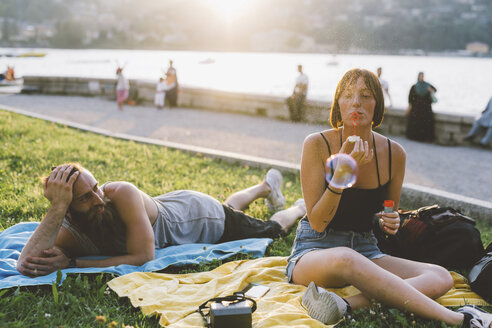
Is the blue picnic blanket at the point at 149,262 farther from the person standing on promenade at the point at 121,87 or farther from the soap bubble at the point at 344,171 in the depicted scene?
the person standing on promenade at the point at 121,87

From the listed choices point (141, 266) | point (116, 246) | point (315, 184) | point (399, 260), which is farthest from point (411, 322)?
point (116, 246)

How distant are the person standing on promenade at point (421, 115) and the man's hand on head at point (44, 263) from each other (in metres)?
9.85

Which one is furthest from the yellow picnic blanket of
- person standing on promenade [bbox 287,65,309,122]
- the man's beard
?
person standing on promenade [bbox 287,65,309,122]

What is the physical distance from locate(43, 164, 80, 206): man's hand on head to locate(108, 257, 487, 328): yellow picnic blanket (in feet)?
2.32

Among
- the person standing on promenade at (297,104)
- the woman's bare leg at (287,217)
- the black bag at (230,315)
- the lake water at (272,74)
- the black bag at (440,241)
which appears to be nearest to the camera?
the black bag at (230,315)

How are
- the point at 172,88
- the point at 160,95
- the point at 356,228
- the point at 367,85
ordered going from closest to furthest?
1. the point at 367,85
2. the point at 356,228
3. the point at 160,95
4. the point at 172,88

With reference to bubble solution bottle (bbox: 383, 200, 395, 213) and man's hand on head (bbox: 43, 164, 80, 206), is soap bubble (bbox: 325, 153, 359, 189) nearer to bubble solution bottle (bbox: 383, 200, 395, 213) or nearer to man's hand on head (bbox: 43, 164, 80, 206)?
bubble solution bottle (bbox: 383, 200, 395, 213)

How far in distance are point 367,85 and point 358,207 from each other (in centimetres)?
86

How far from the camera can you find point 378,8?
4388 cm

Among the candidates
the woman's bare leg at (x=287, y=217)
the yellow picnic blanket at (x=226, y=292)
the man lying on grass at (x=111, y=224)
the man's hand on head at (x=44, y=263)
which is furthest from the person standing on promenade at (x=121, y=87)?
the yellow picnic blanket at (x=226, y=292)

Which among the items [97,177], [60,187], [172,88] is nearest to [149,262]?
[60,187]

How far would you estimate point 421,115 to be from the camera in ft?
37.3

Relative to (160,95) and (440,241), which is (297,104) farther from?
(440,241)

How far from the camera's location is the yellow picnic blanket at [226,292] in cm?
298
